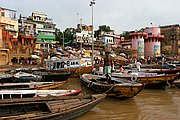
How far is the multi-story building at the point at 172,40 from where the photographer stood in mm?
70262

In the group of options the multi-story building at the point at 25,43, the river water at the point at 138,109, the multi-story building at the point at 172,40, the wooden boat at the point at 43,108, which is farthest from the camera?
the multi-story building at the point at 172,40

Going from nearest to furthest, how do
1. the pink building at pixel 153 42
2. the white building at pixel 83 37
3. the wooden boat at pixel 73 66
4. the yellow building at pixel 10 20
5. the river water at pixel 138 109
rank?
the river water at pixel 138 109 < the wooden boat at pixel 73 66 < the yellow building at pixel 10 20 < the pink building at pixel 153 42 < the white building at pixel 83 37

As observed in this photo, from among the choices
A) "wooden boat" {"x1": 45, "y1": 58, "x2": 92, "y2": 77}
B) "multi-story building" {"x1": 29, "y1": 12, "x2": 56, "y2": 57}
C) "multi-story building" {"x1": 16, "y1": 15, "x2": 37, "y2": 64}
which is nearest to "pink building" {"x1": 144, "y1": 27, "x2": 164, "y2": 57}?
"multi-story building" {"x1": 29, "y1": 12, "x2": 56, "y2": 57}

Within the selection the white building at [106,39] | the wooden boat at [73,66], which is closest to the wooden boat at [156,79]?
the wooden boat at [73,66]

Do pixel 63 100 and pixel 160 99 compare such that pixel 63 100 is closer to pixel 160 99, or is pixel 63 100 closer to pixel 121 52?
pixel 160 99

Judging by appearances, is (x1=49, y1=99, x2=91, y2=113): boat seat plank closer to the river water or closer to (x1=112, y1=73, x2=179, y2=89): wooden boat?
the river water

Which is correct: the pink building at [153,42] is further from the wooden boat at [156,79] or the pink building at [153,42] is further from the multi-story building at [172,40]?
the wooden boat at [156,79]

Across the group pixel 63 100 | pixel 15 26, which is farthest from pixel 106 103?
pixel 15 26

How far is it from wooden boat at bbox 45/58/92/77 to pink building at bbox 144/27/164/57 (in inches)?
1356

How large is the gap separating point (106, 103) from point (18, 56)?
3001cm

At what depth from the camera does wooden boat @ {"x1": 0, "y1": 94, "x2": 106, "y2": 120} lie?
8098mm

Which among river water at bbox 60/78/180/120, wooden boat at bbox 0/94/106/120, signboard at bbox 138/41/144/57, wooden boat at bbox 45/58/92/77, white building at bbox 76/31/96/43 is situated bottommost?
river water at bbox 60/78/180/120

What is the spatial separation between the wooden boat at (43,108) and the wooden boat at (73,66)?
16.7m

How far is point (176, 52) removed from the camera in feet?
229
